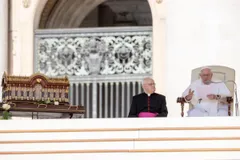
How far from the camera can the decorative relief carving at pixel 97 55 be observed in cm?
1928

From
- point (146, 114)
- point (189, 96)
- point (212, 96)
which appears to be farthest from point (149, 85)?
point (212, 96)

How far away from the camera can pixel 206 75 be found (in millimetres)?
15125

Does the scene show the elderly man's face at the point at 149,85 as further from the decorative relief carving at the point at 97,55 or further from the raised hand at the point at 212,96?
the decorative relief carving at the point at 97,55

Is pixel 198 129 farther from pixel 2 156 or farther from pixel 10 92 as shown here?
pixel 10 92

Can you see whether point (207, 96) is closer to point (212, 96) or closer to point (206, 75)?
point (212, 96)

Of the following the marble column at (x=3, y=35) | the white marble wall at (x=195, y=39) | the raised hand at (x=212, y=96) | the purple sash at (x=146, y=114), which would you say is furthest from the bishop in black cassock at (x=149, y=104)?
the marble column at (x=3, y=35)

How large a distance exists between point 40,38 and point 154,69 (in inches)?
81.9

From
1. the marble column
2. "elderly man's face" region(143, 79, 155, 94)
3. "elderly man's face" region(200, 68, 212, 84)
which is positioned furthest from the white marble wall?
the marble column

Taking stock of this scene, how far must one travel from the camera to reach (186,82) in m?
18.2

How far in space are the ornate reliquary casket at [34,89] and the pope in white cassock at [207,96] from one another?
203cm

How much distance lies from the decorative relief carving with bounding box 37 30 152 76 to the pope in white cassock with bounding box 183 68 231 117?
404 cm

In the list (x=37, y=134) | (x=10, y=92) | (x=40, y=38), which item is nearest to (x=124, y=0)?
(x=40, y=38)

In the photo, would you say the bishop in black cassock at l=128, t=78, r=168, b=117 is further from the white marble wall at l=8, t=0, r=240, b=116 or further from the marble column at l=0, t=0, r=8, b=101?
the marble column at l=0, t=0, r=8, b=101

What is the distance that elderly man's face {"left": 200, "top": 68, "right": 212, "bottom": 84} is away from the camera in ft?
49.6
